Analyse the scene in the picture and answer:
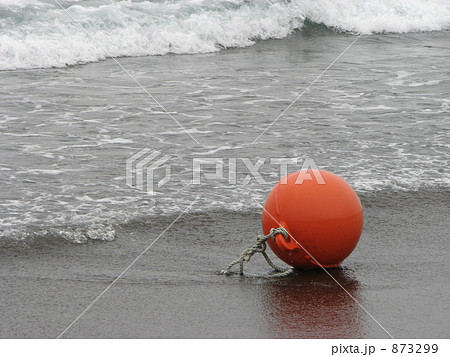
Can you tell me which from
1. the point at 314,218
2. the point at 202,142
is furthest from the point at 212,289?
the point at 202,142

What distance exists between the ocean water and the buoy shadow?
0.02 m

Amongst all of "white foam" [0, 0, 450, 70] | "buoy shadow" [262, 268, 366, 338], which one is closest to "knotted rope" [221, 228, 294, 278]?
"buoy shadow" [262, 268, 366, 338]

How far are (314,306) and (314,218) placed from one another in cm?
66

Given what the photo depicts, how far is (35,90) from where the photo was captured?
12477 millimetres

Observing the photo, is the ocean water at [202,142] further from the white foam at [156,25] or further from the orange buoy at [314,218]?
the orange buoy at [314,218]

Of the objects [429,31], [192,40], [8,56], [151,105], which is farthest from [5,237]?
[429,31]

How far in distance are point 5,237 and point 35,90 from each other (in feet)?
21.7

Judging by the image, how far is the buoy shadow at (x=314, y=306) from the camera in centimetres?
469

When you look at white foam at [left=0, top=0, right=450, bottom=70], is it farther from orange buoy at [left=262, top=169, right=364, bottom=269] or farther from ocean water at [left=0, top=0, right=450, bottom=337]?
orange buoy at [left=262, top=169, right=364, bottom=269]

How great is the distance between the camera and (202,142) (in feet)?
31.6

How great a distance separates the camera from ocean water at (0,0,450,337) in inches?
216

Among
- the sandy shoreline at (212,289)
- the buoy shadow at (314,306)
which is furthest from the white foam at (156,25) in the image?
the buoy shadow at (314,306)

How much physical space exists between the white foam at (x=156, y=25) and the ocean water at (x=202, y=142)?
58mm

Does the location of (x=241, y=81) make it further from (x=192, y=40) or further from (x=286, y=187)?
(x=286, y=187)
